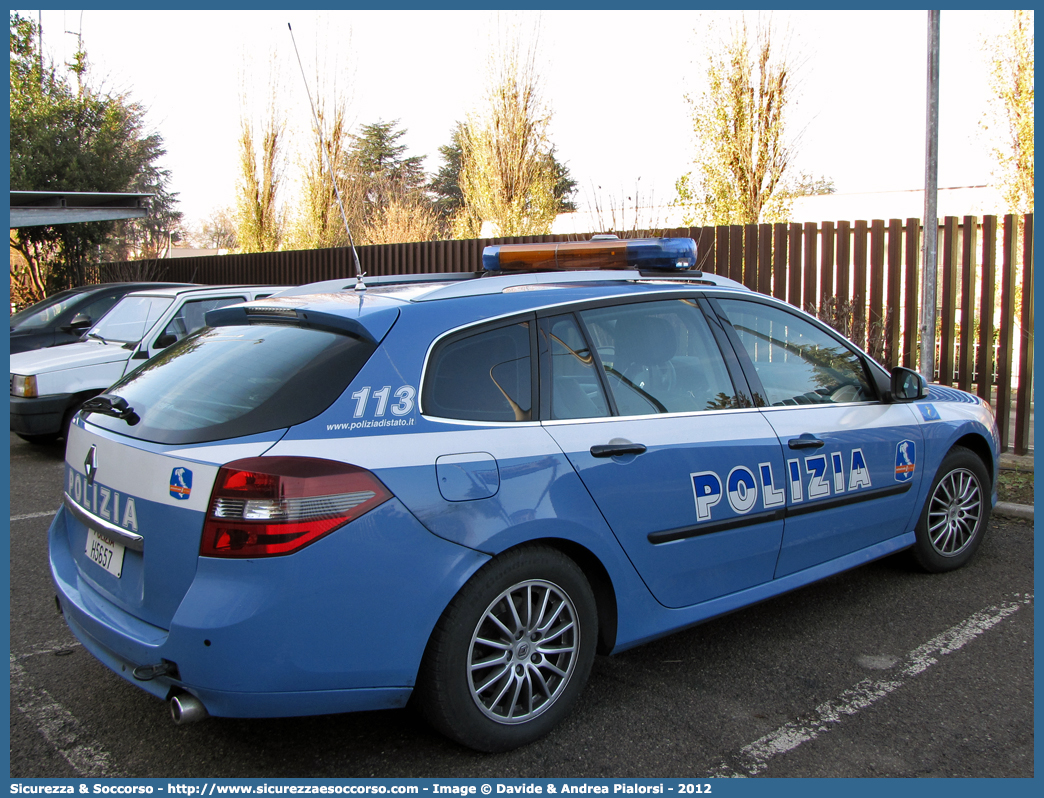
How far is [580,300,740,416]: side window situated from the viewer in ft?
10.6

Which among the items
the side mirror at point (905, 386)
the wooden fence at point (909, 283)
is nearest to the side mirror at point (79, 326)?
the wooden fence at point (909, 283)

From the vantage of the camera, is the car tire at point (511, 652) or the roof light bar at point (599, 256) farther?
the roof light bar at point (599, 256)

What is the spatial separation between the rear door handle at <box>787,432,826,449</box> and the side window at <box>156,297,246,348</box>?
5844mm

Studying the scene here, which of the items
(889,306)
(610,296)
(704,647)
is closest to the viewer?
(610,296)

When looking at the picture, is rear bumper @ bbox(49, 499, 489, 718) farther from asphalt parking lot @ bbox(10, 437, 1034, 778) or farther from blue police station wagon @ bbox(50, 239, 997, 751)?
asphalt parking lot @ bbox(10, 437, 1034, 778)

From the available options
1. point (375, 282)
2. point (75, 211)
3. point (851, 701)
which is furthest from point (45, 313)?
point (851, 701)

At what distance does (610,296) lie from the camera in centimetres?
332

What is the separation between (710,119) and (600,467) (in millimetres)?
12077

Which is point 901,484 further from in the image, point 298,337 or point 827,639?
point 298,337

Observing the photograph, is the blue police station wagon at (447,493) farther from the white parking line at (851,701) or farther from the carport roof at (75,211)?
the carport roof at (75,211)

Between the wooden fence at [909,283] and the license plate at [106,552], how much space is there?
6.88m

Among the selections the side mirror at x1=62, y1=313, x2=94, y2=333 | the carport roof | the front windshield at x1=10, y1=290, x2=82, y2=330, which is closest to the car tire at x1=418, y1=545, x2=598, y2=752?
the side mirror at x1=62, y1=313, x2=94, y2=333

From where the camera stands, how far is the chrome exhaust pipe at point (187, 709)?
7.89ft

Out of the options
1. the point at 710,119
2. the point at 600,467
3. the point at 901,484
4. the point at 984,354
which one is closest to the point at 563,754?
the point at 600,467
